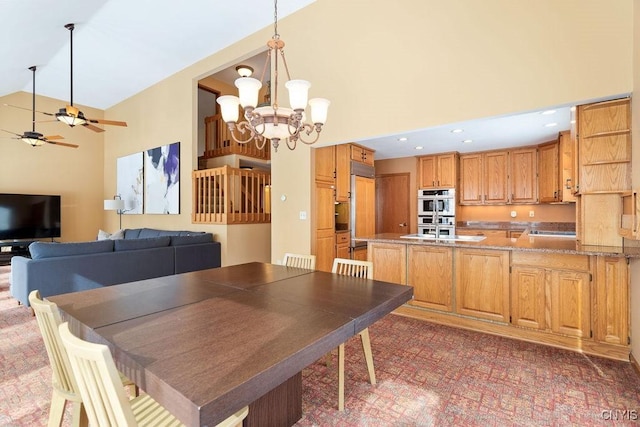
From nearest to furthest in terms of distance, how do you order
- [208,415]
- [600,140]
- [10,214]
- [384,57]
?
[208,415] → [600,140] → [384,57] → [10,214]

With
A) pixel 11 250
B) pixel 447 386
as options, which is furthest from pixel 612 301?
pixel 11 250

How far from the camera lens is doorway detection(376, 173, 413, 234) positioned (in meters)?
6.96

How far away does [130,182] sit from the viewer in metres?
7.29

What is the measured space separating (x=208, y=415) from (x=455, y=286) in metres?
3.10

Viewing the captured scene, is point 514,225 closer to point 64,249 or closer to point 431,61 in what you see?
point 431,61

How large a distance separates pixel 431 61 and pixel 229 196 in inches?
147

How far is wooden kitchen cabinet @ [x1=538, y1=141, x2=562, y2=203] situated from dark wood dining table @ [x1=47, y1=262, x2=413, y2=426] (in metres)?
4.76

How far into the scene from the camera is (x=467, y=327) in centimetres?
328

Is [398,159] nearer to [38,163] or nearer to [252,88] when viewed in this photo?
[252,88]

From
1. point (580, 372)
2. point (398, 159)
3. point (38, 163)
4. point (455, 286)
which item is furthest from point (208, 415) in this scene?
point (38, 163)

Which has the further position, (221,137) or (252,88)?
(221,137)

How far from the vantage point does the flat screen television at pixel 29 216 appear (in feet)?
21.0

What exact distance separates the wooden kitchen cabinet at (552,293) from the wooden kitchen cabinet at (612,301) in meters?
0.07

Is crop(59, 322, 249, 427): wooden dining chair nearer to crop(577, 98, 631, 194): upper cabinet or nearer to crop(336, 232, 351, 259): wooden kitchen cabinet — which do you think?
crop(577, 98, 631, 194): upper cabinet
